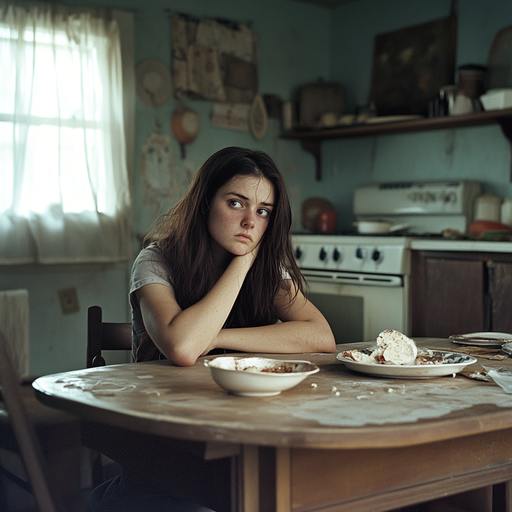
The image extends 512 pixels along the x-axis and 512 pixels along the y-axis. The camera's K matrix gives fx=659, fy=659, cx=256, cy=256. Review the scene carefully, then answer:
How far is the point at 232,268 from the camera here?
1612 mm

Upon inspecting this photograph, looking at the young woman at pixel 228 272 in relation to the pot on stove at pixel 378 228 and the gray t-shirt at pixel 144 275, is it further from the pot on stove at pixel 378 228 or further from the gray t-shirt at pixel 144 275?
the pot on stove at pixel 378 228

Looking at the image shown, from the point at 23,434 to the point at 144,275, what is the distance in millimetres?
703

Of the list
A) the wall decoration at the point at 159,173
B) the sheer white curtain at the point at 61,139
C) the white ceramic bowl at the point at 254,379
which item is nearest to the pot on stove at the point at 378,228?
the wall decoration at the point at 159,173

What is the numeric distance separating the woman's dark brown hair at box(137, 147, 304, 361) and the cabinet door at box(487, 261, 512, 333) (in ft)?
5.72

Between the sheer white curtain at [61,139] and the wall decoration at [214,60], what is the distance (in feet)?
1.63

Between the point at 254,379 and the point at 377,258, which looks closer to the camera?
the point at 254,379

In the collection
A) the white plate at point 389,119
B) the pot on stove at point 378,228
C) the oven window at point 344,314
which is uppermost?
the white plate at point 389,119

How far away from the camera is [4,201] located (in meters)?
3.48

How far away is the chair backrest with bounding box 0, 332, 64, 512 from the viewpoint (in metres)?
0.94

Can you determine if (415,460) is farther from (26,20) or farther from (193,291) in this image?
(26,20)

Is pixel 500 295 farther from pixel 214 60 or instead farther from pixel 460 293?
pixel 214 60

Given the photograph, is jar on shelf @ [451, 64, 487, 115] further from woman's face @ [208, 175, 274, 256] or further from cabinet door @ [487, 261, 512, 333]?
woman's face @ [208, 175, 274, 256]

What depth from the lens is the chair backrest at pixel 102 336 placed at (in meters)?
1.81


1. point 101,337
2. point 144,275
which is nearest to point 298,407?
point 144,275
